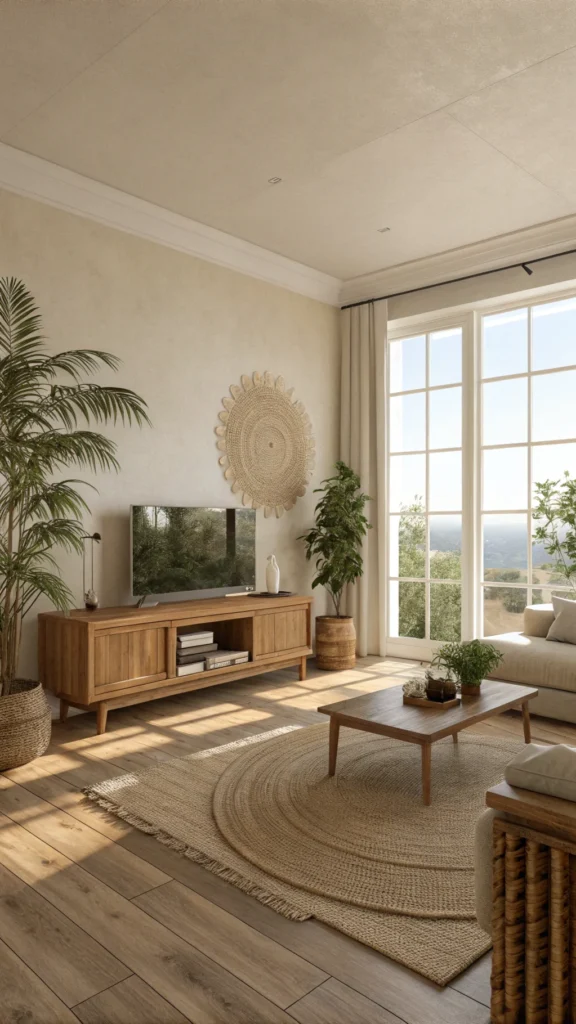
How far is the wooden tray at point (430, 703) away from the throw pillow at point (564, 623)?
148 cm

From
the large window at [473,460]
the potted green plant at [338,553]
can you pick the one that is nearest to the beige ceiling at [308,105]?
the large window at [473,460]

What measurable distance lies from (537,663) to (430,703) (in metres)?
1.29

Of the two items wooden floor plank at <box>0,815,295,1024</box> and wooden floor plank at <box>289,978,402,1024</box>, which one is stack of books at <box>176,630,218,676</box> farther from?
wooden floor plank at <box>289,978,402,1024</box>

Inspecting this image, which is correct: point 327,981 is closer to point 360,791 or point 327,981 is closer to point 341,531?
point 360,791

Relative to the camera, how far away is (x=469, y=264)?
18.2 ft

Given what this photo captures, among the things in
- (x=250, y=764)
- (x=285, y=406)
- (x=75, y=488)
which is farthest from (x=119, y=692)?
(x=285, y=406)

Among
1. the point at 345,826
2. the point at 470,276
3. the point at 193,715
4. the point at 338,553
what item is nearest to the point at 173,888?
the point at 345,826

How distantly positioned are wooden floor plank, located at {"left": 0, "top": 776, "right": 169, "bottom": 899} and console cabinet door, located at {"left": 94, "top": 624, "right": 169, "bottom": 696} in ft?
2.87

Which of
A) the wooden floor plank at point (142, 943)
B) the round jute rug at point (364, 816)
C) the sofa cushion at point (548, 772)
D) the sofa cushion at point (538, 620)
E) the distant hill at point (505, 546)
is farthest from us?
the distant hill at point (505, 546)

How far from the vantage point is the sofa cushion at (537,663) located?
13.4 feet

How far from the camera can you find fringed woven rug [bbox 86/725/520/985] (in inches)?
82.4

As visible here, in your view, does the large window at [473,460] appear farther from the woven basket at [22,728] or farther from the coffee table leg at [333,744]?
the woven basket at [22,728]

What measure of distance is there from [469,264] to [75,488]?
11.3 ft

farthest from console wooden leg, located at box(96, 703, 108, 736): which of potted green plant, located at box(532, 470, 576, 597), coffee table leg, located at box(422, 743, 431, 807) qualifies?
potted green plant, located at box(532, 470, 576, 597)
